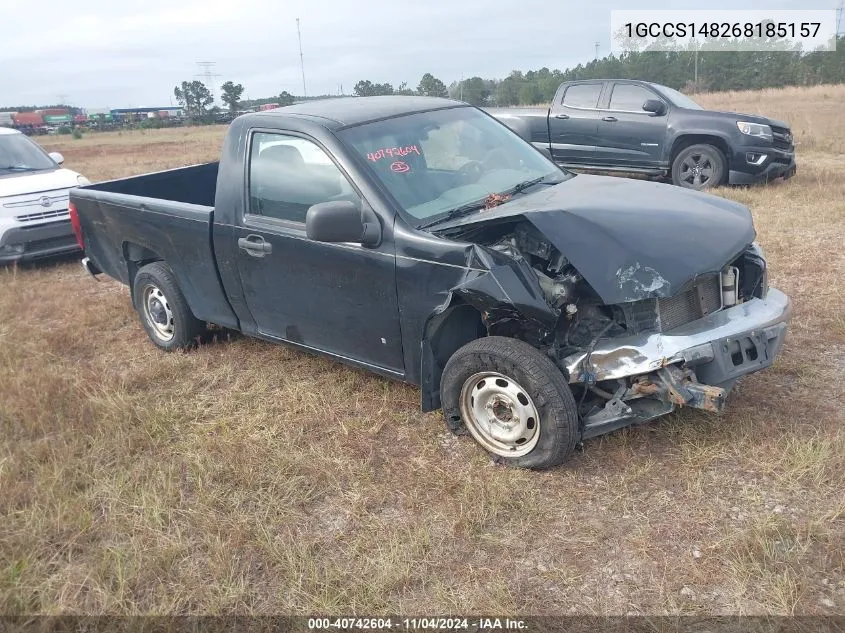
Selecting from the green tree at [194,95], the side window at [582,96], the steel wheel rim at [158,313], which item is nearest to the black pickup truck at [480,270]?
the steel wheel rim at [158,313]

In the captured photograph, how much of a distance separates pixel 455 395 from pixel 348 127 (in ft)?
5.50

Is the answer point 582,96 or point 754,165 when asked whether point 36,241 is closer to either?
point 582,96

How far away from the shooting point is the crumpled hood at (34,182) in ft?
26.6

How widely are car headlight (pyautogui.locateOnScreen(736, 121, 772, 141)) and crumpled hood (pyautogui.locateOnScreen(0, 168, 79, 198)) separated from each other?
8.98m

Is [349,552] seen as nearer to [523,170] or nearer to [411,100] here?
[523,170]

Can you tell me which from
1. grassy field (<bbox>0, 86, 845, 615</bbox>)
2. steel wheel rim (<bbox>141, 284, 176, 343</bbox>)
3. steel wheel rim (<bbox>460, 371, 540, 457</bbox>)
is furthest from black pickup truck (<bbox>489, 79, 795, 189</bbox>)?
steel wheel rim (<bbox>460, 371, 540, 457</bbox>)

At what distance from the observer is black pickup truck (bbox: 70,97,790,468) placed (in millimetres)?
3230

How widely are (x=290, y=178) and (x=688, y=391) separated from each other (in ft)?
8.31

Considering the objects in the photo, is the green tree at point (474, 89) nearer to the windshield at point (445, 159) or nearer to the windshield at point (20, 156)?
the windshield at point (20, 156)

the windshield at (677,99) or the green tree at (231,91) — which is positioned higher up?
the green tree at (231,91)

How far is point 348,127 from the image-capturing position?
3967 millimetres

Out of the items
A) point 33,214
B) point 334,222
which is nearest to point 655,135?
point 334,222

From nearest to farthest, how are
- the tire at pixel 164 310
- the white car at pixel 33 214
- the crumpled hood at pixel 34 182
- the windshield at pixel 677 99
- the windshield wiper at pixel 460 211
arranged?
the windshield wiper at pixel 460 211
the tire at pixel 164 310
the white car at pixel 33 214
the crumpled hood at pixel 34 182
the windshield at pixel 677 99

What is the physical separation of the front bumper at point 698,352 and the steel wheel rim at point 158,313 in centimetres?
339
